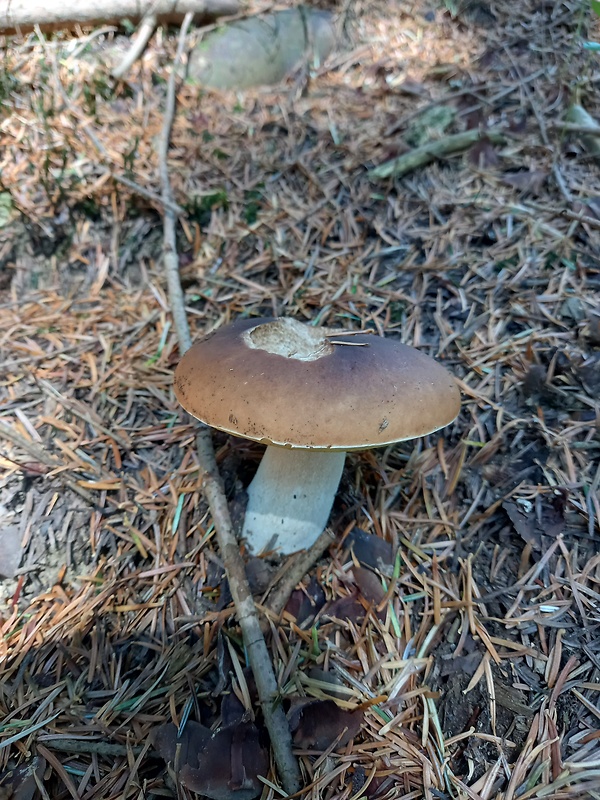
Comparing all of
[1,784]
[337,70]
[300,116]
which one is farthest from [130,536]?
[337,70]

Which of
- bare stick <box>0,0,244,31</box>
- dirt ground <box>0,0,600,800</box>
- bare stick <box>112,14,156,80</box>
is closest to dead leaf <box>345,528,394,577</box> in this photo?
dirt ground <box>0,0,600,800</box>

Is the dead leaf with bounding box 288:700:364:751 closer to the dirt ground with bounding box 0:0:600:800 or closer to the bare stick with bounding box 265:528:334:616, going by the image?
the dirt ground with bounding box 0:0:600:800

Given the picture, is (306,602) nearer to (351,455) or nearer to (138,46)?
(351,455)

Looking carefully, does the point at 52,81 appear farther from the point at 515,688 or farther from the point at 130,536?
the point at 515,688

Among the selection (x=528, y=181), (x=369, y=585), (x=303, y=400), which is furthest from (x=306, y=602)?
(x=528, y=181)

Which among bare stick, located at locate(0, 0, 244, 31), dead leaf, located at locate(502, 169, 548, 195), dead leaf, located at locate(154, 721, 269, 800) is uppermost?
bare stick, located at locate(0, 0, 244, 31)
